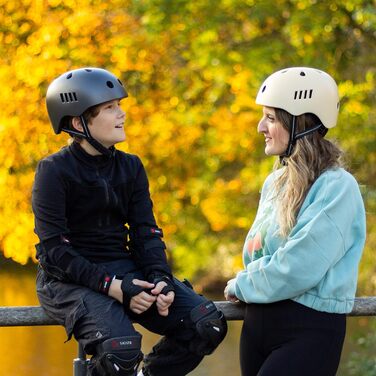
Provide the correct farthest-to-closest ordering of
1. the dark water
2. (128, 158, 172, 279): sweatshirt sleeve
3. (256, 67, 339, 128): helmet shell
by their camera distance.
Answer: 1. the dark water
2. (128, 158, 172, 279): sweatshirt sleeve
3. (256, 67, 339, 128): helmet shell

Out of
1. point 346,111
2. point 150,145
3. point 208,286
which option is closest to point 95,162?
point 346,111

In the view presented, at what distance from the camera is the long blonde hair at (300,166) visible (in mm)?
3902

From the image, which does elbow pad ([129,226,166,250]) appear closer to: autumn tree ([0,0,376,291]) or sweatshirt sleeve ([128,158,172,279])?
sweatshirt sleeve ([128,158,172,279])

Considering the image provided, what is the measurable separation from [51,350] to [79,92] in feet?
51.9

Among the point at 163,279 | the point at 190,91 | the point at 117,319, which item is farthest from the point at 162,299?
the point at 190,91

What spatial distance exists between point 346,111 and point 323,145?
9329 mm

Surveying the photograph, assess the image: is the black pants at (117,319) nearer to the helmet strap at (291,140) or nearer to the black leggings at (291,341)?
the black leggings at (291,341)

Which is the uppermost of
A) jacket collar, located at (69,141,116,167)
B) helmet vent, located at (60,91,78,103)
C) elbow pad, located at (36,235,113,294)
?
helmet vent, located at (60,91,78,103)

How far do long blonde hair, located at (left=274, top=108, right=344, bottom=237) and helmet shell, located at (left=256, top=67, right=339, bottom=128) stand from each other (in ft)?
0.11

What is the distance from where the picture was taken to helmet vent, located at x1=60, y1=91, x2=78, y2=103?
4.24 meters

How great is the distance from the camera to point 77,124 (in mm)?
4277

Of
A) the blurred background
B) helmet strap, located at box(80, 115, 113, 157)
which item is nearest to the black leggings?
helmet strap, located at box(80, 115, 113, 157)

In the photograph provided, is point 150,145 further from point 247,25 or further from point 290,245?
point 290,245

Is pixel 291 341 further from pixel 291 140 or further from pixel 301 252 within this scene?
pixel 291 140
